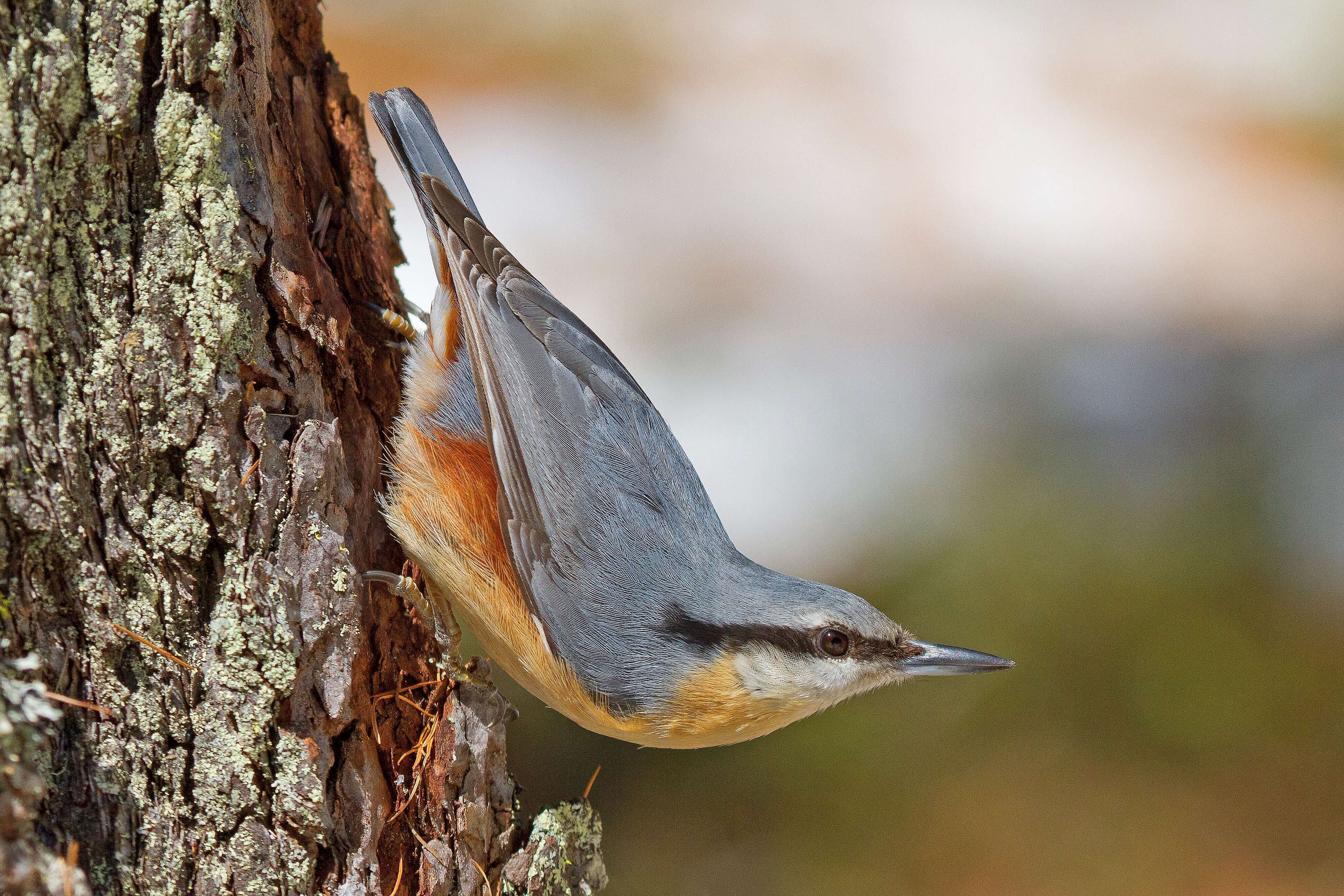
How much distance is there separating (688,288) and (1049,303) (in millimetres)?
1902

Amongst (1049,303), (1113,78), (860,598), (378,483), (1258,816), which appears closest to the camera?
(378,483)

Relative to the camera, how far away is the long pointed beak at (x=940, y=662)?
2494 mm

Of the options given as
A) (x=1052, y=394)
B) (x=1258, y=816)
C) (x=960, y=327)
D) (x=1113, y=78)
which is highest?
(x=1113, y=78)

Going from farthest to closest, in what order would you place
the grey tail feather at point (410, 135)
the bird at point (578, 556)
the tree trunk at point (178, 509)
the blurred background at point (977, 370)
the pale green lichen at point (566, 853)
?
the blurred background at point (977, 370), the grey tail feather at point (410, 135), the bird at point (578, 556), the pale green lichen at point (566, 853), the tree trunk at point (178, 509)

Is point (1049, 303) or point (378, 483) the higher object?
point (1049, 303)

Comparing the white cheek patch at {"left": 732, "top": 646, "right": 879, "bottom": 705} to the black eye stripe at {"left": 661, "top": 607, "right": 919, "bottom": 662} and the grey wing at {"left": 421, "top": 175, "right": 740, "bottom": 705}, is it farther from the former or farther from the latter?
the grey wing at {"left": 421, "top": 175, "right": 740, "bottom": 705}

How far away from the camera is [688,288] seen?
17.2 feet

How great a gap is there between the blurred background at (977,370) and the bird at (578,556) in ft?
5.39

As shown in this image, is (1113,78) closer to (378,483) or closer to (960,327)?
(960,327)

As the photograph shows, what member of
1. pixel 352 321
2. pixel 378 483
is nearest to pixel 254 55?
pixel 352 321

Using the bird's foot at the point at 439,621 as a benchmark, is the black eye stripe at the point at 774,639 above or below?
above

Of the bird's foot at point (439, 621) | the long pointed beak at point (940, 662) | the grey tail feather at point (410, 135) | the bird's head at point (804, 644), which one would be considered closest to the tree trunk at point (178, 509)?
the bird's foot at point (439, 621)

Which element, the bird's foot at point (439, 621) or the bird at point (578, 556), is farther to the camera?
the bird at point (578, 556)

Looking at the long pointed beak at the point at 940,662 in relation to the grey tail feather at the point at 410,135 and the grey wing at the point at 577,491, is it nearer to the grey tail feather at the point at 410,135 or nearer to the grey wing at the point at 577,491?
the grey wing at the point at 577,491
